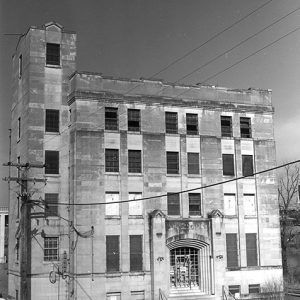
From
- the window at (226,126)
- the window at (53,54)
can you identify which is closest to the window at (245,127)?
the window at (226,126)

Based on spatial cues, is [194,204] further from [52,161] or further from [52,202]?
[52,161]

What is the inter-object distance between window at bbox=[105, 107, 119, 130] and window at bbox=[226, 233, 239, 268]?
12.6 m

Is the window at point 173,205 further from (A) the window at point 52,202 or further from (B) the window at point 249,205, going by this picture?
(A) the window at point 52,202

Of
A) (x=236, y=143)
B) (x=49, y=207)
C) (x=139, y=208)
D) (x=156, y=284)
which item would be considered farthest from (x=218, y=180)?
(x=49, y=207)

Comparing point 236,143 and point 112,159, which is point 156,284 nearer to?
point 112,159

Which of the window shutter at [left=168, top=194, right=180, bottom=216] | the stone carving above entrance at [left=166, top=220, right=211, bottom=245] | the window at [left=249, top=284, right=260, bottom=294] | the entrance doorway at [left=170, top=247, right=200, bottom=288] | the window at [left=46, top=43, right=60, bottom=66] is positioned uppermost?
the window at [left=46, top=43, right=60, bottom=66]

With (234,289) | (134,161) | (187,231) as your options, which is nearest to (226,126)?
(134,161)

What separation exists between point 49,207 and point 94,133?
264 inches

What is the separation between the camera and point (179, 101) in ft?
143

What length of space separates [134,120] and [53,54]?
8670mm

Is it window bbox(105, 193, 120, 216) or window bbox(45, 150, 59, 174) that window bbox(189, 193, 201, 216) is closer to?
window bbox(105, 193, 120, 216)

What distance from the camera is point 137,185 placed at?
136 feet

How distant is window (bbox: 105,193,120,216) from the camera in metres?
40.7

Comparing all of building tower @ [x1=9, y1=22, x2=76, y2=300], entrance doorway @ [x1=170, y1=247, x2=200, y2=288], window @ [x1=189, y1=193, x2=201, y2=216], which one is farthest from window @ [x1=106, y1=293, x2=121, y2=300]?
window @ [x1=189, y1=193, x2=201, y2=216]
